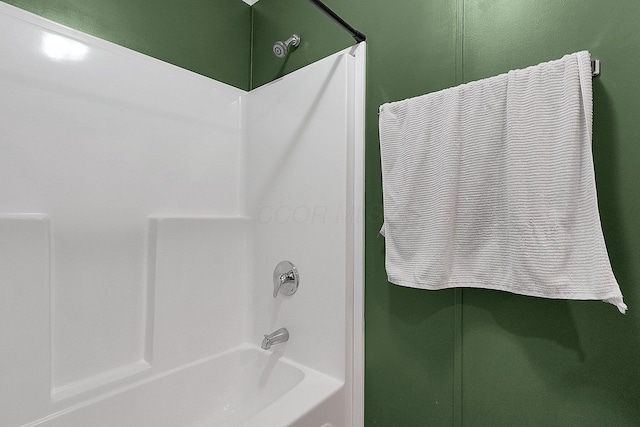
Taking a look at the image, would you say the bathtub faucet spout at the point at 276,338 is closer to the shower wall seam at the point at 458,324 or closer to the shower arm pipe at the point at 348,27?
the shower wall seam at the point at 458,324

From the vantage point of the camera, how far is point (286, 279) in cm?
161

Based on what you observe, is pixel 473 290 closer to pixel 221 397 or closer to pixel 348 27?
pixel 348 27

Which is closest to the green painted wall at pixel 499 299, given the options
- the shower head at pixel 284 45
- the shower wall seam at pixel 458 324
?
the shower wall seam at pixel 458 324

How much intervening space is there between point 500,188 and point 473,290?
0.36 m

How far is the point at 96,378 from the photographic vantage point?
1.35m

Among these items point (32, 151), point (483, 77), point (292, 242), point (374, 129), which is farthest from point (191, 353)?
point (483, 77)

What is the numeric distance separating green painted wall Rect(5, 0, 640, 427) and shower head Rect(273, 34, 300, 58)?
0.05 m

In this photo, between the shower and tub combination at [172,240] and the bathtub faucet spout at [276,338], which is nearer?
the shower and tub combination at [172,240]

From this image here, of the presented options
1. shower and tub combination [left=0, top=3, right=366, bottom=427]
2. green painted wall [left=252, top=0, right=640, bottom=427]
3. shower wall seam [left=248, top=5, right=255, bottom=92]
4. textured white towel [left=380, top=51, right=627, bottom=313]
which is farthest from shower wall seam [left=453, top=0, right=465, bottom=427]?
shower wall seam [left=248, top=5, right=255, bottom=92]

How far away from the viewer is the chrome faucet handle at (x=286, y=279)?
1.59 m

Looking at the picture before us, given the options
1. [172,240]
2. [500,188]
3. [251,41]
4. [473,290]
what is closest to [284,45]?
[251,41]

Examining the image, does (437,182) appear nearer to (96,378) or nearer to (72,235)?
(72,235)

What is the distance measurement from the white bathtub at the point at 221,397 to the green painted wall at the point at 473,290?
31cm

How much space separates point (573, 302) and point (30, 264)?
1717 millimetres
